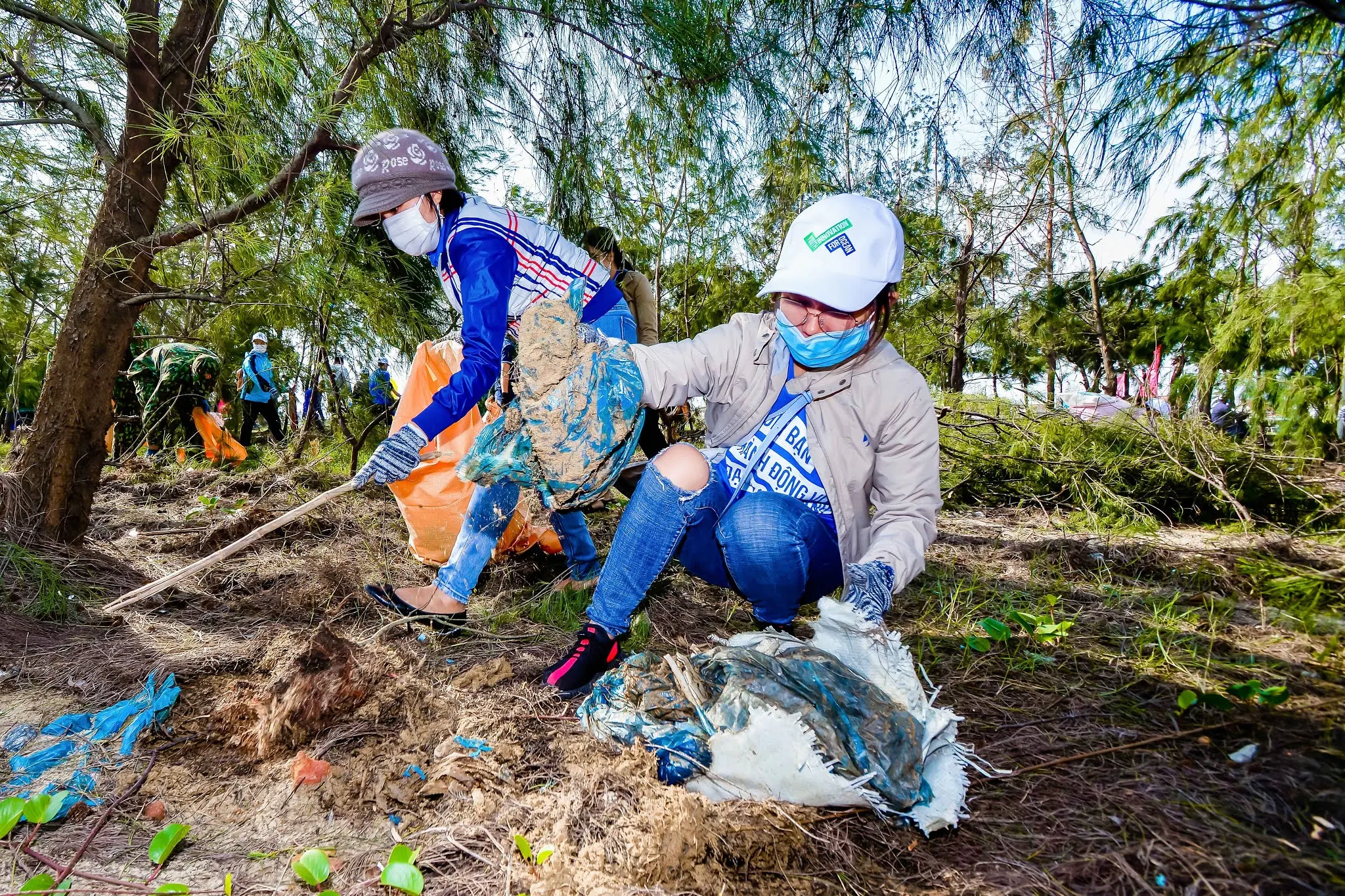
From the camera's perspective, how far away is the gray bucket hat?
192 centimetres

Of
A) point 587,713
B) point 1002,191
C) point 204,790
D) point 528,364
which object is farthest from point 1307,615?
point 1002,191

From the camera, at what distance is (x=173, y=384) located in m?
5.66

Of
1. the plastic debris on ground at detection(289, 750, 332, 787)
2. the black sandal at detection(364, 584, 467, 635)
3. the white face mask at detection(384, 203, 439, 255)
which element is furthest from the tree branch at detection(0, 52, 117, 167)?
the plastic debris on ground at detection(289, 750, 332, 787)

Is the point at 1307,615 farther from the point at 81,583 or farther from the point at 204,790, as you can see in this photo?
the point at 81,583

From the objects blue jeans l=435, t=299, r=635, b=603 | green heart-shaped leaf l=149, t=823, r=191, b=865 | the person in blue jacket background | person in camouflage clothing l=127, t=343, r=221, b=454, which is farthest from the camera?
person in camouflage clothing l=127, t=343, r=221, b=454

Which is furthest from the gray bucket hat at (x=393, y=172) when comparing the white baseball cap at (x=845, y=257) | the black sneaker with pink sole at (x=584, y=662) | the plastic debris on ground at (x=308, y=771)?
the plastic debris on ground at (x=308, y=771)

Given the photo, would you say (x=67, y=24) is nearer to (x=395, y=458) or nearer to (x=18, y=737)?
(x=395, y=458)

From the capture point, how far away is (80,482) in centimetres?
251

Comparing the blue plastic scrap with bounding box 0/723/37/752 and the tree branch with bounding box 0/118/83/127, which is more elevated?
the tree branch with bounding box 0/118/83/127

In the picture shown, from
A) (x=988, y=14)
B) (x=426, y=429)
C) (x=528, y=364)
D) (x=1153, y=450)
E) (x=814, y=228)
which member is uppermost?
(x=988, y=14)

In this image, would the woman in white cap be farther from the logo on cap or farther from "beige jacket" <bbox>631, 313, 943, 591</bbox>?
the logo on cap

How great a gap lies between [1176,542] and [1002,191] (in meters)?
4.16

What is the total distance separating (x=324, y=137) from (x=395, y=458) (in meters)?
1.41

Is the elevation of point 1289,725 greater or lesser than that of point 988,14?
lesser
